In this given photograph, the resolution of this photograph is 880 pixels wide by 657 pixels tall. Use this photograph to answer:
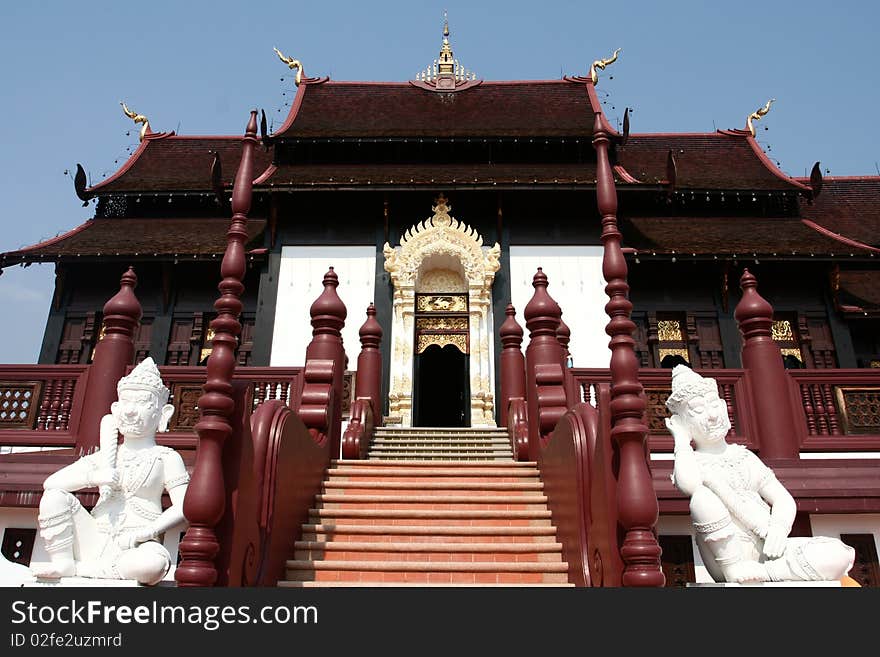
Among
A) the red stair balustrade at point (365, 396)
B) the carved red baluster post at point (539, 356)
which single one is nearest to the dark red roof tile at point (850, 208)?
the carved red baluster post at point (539, 356)

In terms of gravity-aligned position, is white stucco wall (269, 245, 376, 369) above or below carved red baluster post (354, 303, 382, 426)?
above

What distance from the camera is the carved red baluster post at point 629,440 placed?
10.8 ft

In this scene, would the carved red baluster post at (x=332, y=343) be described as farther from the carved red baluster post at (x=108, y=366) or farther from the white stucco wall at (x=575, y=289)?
the white stucco wall at (x=575, y=289)

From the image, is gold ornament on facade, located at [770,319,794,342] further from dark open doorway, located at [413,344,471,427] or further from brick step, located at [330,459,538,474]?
brick step, located at [330,459,538,474]

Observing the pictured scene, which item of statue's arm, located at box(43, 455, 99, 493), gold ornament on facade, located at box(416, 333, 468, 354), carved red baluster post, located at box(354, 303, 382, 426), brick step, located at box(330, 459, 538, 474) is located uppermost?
gold ornament on facade, located at box(416, 333, 468, 354)

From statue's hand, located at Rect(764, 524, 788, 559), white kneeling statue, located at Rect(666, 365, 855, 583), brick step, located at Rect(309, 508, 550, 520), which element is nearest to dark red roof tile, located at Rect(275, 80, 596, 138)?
brick step, located at Rect(309, 508, 550, 520)

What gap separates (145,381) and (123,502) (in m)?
0.68

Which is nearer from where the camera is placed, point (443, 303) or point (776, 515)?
point (776, 515)

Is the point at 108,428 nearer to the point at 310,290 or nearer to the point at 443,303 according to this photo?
the point at 310,290

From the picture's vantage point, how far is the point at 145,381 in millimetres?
3883

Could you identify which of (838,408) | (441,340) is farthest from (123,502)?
(441,340)

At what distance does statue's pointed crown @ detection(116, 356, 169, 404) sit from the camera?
12.6 ft

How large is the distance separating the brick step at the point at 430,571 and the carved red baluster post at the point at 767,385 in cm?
274

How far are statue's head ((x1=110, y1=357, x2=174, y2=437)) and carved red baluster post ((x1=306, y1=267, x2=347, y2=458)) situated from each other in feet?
7.21
